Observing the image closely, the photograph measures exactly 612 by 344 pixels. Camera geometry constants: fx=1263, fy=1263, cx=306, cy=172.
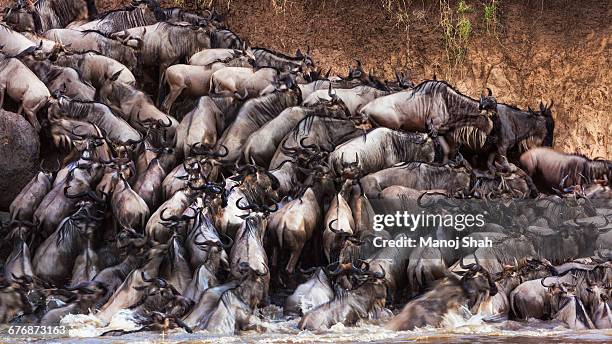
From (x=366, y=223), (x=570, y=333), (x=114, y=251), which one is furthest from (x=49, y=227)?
(x=570, y=333)

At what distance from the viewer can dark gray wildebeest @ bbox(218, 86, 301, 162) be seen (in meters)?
14.5

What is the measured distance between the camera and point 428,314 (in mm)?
10820

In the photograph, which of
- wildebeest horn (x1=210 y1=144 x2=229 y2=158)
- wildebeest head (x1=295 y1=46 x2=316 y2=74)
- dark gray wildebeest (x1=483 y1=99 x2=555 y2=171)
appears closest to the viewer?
wildebeest horn (x1=210 y1=144 x2=229 y2=158)

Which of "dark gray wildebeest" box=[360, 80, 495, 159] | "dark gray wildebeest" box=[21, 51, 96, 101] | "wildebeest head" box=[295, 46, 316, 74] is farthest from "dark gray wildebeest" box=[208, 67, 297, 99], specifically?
"dark gray wildebeest" box=[21, 51, 96, 101]

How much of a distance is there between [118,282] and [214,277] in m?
0.94

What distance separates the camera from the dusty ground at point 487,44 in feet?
55.8

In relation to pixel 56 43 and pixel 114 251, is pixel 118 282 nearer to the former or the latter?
pixel 114 251

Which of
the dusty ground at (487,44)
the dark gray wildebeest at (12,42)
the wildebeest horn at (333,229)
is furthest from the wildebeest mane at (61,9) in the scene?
the wildebeest horn at (333,229)

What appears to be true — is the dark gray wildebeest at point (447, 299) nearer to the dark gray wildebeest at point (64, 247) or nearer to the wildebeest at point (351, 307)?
the wildebeest at point (351, 307)

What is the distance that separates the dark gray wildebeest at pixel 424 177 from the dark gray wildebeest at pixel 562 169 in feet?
4.73

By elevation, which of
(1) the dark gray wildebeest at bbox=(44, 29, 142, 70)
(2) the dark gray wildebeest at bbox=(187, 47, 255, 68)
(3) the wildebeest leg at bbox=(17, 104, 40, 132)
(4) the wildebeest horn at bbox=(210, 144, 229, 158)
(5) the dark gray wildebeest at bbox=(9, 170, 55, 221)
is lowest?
(5) the dark gray wildebeest at bbox=(9, 170, 55, 221)

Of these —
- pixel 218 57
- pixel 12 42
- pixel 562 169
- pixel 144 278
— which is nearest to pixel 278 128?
pixel 218 57

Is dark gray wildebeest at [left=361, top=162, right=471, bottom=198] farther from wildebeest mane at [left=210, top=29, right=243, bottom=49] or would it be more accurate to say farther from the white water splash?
wildebeest mane at [left=210, top=29, right=243, bottom=49]

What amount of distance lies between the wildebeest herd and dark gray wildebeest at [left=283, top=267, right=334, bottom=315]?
0.03 meters
